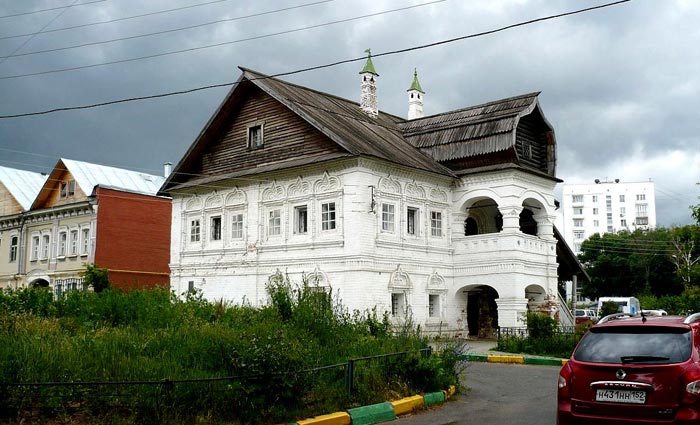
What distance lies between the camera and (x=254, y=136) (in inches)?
1152

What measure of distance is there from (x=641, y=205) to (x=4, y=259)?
9771 centimetres

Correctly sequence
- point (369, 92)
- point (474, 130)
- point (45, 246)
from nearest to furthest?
1. point (474, 130)
2. point (369, 92)
3. point (45, 246)

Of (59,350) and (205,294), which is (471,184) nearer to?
(205,294)

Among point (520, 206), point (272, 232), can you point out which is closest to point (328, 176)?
point (272, 232)

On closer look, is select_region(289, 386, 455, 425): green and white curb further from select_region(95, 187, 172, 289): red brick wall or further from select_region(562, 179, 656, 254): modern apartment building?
select_region(562, 179, 656, 254): modern apartment building

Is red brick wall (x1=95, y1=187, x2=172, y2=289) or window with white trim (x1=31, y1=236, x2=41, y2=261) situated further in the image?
window with white trim (x1=31, y1=236, x2=41, y2=261)

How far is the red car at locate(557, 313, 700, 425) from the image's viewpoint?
23.8 ft

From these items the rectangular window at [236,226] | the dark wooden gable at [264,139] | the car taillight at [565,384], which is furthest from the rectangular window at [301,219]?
the car taillight at [565,384]

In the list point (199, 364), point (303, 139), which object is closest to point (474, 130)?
point (303, 139)

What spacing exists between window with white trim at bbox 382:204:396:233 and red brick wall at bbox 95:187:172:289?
53.2 ft

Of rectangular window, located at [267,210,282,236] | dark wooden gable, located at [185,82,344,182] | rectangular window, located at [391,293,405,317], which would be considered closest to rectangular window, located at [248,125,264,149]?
dark wooden gable, located at [185,82,344,182]

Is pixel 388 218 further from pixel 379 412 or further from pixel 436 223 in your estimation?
pixel 379 412

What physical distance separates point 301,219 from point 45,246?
833 inches

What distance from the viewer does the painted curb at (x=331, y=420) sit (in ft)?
30.2
